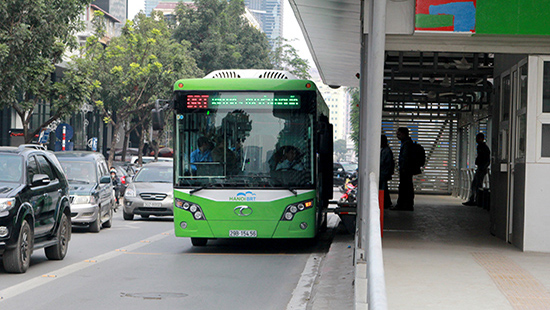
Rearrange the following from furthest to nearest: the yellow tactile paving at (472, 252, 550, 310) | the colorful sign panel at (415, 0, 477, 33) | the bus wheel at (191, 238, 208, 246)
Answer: the bus wheel at (191, 238, 208, 246) < the colorful sign panel at (415, 0, 477, 33) < the yellow tactile paving at (472, 252, 550, 310)

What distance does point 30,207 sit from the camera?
1091cm

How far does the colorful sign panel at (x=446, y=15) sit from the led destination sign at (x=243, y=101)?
394 cm

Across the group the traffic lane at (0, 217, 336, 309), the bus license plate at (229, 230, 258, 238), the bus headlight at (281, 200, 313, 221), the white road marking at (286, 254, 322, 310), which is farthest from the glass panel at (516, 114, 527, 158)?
the bus license plate at (229, 230, 258, 238)

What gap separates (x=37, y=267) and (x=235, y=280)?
3148mm

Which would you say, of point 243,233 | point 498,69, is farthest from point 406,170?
point 243,233

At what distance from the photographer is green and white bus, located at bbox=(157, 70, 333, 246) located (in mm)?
13453

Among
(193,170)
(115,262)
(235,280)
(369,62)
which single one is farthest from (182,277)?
(369,62)

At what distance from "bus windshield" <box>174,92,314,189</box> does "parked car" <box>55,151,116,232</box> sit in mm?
4912

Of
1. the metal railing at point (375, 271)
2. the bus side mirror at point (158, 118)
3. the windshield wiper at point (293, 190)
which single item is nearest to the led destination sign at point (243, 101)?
the bus side mirror at point (158, 118)

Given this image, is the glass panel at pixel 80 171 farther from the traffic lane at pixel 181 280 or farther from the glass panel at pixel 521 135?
the glass panel at pixel 521 135

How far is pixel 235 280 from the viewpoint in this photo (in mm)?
10586

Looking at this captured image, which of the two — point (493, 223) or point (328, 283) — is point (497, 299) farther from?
point (493, 223)

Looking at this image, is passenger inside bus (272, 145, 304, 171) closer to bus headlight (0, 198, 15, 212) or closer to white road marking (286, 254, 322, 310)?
white road marking (286, 254, 322, 310)

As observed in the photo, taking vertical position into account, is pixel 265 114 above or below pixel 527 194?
above
